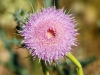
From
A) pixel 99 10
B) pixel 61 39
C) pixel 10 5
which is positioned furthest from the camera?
pixel 99 10

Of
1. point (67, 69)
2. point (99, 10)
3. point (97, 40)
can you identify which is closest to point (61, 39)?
point (67, 69)

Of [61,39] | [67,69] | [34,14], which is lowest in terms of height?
[67,69]

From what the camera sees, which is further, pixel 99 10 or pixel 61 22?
pixel 99 10

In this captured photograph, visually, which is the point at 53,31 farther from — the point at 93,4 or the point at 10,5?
the point at 93,4

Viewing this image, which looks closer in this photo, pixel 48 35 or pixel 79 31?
pixel 48 35

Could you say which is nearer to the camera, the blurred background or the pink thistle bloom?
the pink thistle bloom

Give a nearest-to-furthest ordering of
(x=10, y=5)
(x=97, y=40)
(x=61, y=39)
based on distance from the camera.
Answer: (x=61, y=39) → (x=10, y=5) → (x=97, y=40)

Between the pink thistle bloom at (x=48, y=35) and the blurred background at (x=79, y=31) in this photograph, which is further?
the blurred background at (x=79, y=31)

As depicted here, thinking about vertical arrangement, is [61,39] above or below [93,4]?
Answer: below
